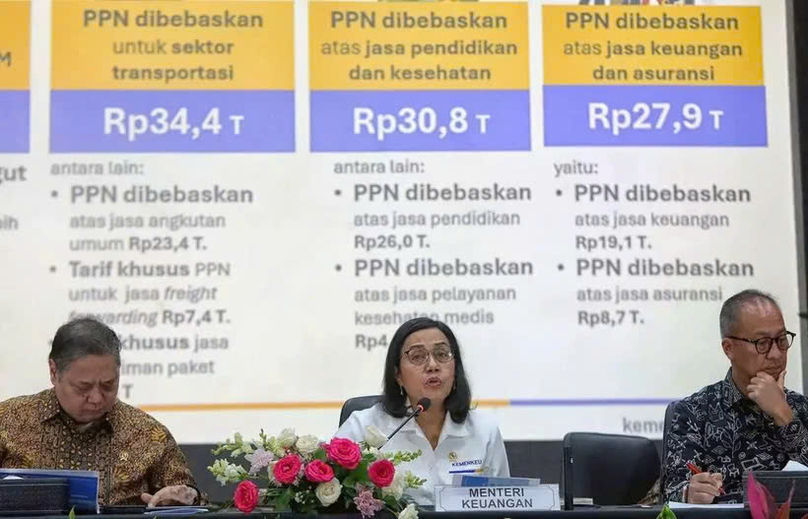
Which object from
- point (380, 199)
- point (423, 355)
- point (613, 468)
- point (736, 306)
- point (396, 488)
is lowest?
point (613, 468)

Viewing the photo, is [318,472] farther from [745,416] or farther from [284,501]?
[745,416]

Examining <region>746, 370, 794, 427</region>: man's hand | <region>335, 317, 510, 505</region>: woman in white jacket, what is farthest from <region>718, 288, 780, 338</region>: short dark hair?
<region>335, 317, 510, 505</region>: woman in white jacket

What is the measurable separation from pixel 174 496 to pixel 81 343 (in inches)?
20.0

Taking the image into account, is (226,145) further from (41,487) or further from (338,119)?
(41,487)

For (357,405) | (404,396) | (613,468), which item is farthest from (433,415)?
(613,468)

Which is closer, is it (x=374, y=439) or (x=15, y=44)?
(x=374, y=439)

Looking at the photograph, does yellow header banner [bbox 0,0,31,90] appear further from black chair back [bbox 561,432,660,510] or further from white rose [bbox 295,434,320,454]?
black chair back [bbox 561,432,660,510]

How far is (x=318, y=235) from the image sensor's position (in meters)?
3.85

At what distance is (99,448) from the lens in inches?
113

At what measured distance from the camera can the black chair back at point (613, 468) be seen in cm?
322

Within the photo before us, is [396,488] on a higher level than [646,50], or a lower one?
lower

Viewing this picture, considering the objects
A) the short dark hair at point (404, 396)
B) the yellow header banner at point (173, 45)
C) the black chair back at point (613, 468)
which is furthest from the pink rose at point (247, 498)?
the yellow header banner at point (173, 45)

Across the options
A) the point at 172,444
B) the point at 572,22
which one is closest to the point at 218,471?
the point at 172,444

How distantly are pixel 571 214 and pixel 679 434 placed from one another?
121 cm
